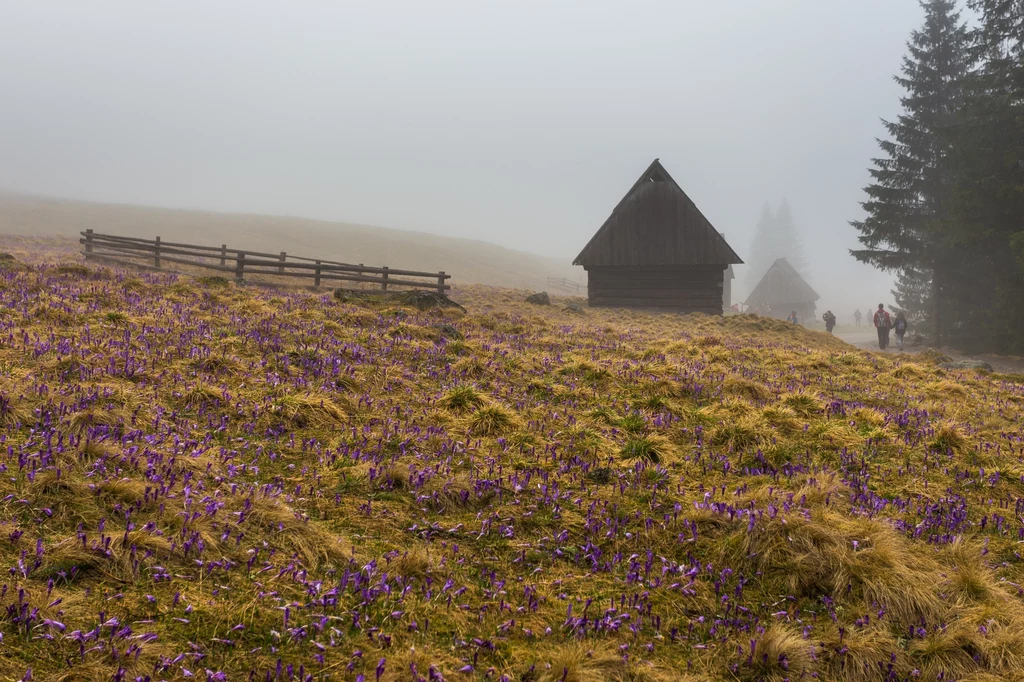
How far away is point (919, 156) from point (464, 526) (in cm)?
4010

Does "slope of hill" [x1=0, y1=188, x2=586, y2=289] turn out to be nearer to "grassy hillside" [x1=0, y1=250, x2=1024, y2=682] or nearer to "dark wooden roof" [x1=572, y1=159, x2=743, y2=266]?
"dark wooden roof" [x1=572, y1=159, x2=743, y2=266]

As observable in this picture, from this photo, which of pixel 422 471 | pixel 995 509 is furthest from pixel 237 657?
pixel 995 509

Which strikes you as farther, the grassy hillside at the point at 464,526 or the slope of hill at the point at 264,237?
the slope of hill at the point at 264,237

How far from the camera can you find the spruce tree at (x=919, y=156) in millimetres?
31969

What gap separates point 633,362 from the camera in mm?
11281

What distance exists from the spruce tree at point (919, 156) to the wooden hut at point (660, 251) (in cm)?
1128

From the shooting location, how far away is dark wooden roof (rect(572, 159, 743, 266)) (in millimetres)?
28969

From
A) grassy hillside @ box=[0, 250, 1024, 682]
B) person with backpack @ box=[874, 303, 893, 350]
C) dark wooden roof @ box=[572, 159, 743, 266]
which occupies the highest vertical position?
dark wooden roof @ box=[572, 159, 743, 266]

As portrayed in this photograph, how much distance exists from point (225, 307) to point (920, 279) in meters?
46.1

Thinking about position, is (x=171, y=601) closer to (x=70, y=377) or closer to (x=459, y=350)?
(x=70, y=377)

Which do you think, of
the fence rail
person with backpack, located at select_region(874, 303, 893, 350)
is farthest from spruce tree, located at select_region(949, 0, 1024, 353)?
the fence rail

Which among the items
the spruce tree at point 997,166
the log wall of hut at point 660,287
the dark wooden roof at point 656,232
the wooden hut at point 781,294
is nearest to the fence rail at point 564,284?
the wooden hut at point 781,294

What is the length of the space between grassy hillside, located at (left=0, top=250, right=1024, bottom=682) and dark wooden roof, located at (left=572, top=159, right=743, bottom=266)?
2138cm

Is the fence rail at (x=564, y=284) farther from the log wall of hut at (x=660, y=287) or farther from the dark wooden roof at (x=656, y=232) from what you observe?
the dark wooden roof at (x=656, y=232)
